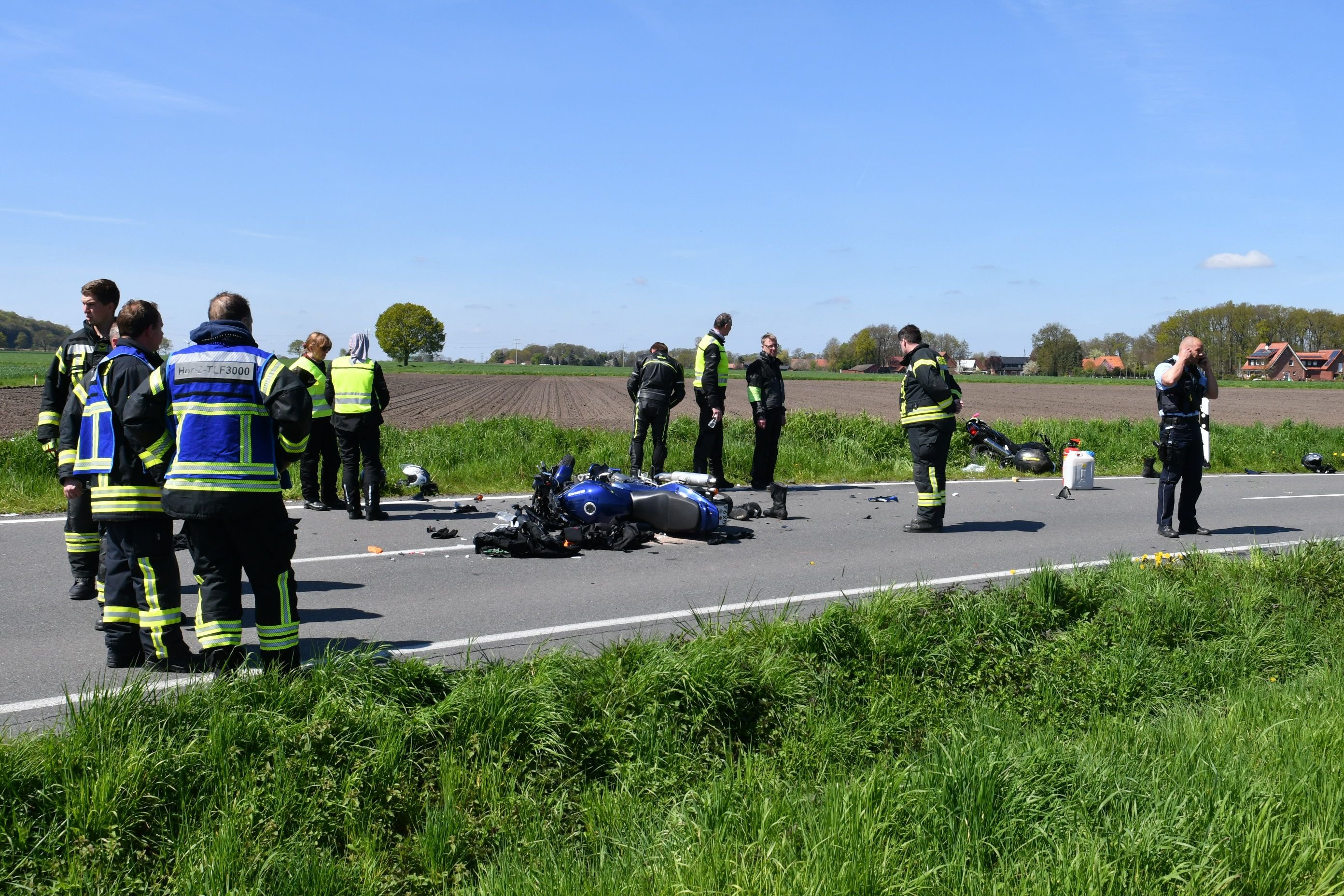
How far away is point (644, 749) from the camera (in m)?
4.73

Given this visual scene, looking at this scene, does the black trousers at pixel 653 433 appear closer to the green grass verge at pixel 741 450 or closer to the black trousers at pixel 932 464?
the green grass verge at pixel 741 450

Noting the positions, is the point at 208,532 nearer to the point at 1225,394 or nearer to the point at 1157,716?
the point at 1157,716

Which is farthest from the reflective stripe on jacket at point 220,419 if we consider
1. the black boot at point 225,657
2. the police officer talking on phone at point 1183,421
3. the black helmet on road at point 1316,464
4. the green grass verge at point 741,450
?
the black helmet on road at point 1316,464

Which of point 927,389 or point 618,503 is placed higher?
point 927,389

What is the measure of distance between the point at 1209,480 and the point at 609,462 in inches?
395

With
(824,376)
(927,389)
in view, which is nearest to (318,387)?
(927,389)

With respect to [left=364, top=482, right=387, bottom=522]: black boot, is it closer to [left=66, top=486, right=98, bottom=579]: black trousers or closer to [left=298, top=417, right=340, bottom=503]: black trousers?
[left=298, top=417, right=340, bottom=503]: black trousers

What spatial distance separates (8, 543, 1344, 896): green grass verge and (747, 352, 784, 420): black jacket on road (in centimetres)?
793

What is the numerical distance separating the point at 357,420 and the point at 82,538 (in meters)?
4.33

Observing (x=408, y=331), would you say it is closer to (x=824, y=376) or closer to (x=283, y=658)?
(x=824, y=376)

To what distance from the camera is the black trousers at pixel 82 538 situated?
271 inches

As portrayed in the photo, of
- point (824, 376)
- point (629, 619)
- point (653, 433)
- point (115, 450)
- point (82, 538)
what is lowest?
point (629, 619)

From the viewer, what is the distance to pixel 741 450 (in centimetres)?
1569

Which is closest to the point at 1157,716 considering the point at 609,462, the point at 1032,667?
the point at 1032,667
